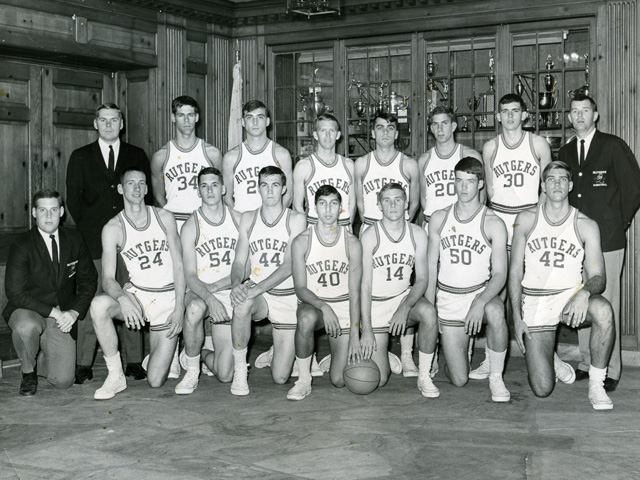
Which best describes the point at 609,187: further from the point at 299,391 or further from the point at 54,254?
the point at 54,254


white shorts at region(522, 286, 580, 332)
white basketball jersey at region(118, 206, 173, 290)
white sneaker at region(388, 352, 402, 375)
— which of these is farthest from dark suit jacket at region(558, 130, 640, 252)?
white basketball jersey at region(118, 206, 173, 290)

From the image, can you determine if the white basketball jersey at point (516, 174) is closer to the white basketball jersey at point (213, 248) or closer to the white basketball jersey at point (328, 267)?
the white basketball jersey at point (328, 267)

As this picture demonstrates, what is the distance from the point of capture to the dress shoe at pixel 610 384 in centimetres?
493

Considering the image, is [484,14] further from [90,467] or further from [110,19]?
[90,467]

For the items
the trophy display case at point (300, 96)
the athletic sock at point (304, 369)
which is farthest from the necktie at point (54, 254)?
the trophy display case at point (300, 96)

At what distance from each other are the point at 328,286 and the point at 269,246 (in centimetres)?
47

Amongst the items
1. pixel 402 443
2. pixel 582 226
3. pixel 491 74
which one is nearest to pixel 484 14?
pixel 491 74

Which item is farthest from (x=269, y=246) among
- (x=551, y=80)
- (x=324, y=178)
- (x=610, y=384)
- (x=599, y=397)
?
(x=551, y=80)

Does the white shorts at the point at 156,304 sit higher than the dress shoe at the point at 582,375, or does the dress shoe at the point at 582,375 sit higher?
the white shorts at the point at 156,304

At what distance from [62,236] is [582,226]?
329 cm

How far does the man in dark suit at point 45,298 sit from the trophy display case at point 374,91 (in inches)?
111

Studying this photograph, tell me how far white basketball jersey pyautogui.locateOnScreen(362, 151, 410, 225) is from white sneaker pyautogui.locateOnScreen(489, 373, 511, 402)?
147 cm

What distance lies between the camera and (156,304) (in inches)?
202

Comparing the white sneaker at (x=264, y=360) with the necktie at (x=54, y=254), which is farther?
the white sneaker at (x=264, y=360)
